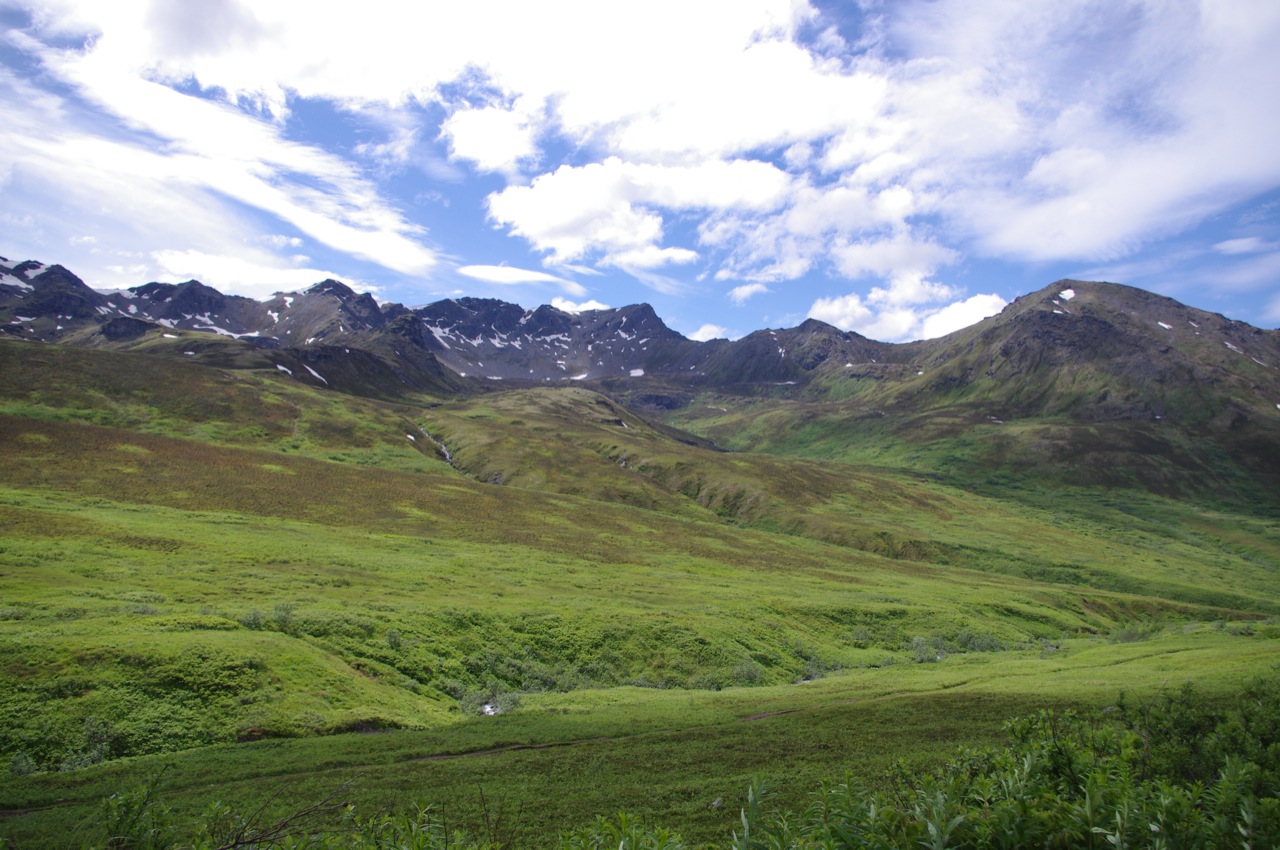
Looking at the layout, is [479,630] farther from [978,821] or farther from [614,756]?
[978,821]

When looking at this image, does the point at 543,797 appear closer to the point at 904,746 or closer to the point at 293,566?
the point at 904,746

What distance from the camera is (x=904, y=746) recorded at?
25.2 metres

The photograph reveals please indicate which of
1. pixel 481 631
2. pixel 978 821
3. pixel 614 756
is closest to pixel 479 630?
pixel 481 631

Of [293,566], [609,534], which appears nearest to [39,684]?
[293,566]

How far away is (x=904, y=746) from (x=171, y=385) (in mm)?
157396

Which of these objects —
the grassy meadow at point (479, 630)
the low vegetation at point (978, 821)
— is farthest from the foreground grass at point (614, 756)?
the low vegetation at point (978, 821)

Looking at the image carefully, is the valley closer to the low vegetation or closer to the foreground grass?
the foreground grass

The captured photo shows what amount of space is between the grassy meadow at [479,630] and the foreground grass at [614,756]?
0.17m

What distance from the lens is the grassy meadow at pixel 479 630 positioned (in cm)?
2281

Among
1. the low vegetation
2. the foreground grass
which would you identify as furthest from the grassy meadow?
the low vegetation

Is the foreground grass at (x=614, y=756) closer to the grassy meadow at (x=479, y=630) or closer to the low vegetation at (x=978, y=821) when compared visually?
the grassy meadow at (x=479, y=630)

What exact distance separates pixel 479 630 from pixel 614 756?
23144 millimetres

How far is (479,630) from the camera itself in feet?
148

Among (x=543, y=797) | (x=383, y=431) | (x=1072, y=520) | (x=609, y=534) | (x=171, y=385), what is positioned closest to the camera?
(x=543, y=797)
